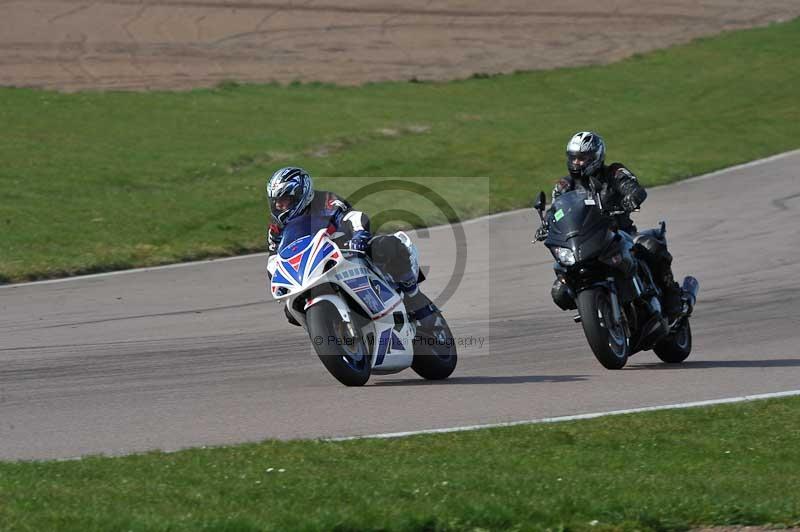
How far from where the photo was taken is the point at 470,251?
1798 centimetres

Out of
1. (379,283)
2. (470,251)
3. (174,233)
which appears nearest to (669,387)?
(379,283)

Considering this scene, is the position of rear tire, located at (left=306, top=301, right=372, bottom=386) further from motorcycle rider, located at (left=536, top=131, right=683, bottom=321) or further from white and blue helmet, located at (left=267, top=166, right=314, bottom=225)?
motorcycle rider, located at (left=536, top=131, right=683, bottom=321)

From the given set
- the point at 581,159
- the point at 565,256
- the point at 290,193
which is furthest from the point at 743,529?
the point at 581,159

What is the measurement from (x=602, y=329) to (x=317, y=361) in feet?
8.16

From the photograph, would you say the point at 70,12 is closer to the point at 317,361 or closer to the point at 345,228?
the point at 317,361

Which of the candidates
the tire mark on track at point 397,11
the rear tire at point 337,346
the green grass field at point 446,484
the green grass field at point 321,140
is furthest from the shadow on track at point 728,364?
the tire mark on track at point 397,11

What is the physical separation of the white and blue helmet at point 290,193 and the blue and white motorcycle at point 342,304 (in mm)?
100

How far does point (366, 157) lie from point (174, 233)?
19.6 feet

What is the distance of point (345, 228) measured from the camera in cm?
1051

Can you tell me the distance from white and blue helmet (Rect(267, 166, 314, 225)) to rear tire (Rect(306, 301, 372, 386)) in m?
0.90

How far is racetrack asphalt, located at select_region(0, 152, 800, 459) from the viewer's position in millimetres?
9258

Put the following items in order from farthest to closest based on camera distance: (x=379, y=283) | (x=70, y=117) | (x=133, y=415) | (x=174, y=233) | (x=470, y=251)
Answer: (x=70, y=117), (x=174, y=233), (x=470, y=251), (x=379, y=283), (x=133, y=415)

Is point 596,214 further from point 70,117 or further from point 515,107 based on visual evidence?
point 515,107

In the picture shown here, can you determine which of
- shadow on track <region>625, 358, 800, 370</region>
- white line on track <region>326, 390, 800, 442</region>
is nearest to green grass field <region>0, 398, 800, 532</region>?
white line on track <region>326, 390, 800, 442</region>
